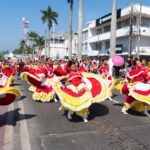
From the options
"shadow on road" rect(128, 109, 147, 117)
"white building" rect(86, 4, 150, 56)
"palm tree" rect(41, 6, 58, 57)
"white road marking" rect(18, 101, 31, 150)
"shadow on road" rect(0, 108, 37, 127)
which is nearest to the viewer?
"white road marking" rect(18, 101, 31, 150)

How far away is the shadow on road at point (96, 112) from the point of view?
8823 millimetres

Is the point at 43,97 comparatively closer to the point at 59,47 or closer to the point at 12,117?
the point at 12,117

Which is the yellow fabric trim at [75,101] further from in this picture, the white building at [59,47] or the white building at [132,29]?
the white building at [59,47]

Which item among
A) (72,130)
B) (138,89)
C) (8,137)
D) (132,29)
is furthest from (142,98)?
(132,29)

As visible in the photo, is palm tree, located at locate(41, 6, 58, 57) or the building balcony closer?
the building balcony

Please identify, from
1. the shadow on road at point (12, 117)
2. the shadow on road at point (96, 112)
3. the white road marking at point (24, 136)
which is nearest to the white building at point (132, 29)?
the shadow on road at point (96, 112)

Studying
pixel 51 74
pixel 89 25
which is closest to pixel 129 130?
pixel 51 74

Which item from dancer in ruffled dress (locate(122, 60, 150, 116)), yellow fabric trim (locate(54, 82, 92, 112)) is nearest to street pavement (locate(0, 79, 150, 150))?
dancer in ruffled dress (locate(122, 60, 150, 116))

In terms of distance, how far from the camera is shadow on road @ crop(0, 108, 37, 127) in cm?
820

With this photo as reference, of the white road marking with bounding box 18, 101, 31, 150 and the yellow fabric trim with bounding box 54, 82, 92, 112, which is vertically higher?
the yellow fabric trim with bounding box 54, 82, 92, 112

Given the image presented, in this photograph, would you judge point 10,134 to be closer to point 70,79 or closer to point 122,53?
point 70,79

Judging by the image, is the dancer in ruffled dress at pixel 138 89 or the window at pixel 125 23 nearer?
the dancer in ruffled dress at pixel 138 89

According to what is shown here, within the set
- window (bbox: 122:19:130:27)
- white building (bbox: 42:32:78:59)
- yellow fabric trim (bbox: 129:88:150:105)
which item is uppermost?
window (bbox: 122:19:130:27)

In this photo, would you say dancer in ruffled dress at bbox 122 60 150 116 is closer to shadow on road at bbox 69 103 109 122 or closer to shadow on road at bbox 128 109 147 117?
shadow on road at bbox 128 109 147 117
